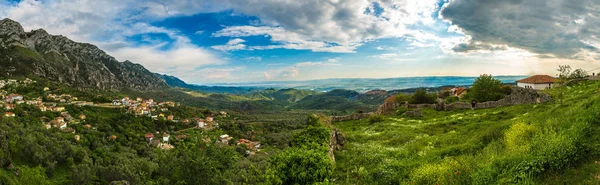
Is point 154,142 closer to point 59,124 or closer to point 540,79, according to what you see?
point 59,124

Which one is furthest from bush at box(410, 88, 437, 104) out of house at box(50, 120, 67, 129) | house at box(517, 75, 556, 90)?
house at box(50, 120, 67, 129)

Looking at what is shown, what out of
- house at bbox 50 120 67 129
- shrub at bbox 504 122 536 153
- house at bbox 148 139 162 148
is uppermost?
shrub at bbox 504 122 536 153

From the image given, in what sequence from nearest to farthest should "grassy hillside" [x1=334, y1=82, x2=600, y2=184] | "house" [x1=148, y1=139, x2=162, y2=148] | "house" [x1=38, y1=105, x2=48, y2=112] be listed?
"grassy hillside" [x1=334, y1=82, x2=600, y2=184] → "house" [x1=148, y1=139, x2=162, y2=148] → "house" [x1=38, y1=105, x2=48, y2=112]

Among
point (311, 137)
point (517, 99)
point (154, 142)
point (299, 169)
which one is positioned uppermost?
point (517, 99)

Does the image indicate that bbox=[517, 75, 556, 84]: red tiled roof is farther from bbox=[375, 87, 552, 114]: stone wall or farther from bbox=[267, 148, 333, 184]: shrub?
bbox=[267, 148, 333, 184]: shrub

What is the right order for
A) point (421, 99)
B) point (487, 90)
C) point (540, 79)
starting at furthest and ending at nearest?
point (540, 79), point (421, 99), point (487, 90)

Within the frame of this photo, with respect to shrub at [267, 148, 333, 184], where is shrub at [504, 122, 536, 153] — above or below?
above

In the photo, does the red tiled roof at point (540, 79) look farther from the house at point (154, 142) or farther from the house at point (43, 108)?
the house at point (43, 108)

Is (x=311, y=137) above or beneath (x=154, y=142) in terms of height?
above

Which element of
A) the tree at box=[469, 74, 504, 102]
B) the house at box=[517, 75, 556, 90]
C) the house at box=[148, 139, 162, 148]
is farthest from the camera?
the house at box=[148, 139, 162, 148]

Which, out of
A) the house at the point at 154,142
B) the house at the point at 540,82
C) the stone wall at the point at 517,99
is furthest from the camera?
the house at the point at 154,142

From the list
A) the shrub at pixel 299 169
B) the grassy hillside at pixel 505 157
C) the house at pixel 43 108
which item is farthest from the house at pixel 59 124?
the shrub at pixel 299 169

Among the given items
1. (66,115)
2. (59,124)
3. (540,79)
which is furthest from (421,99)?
(66,115)

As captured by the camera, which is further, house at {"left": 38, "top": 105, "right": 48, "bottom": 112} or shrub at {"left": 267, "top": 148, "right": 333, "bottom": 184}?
house at {"left": 38, "top": 105, "right": 48, "bottom": 112}
